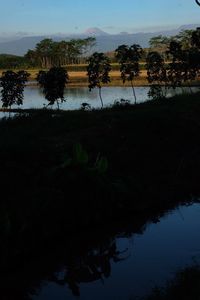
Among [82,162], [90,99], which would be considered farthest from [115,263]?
[90,99]

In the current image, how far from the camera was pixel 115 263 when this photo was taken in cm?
842

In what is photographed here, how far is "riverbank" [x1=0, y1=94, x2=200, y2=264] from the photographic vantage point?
9203 mm

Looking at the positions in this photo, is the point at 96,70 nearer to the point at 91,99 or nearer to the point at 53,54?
the point at 91,99

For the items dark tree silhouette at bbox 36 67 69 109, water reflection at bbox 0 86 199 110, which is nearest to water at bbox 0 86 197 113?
water reflection at bbox 0 86 199 110

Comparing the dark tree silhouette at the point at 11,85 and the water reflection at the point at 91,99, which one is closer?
the dark tree silhouette at the point at 11,85

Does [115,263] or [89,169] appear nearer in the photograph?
[115,263]

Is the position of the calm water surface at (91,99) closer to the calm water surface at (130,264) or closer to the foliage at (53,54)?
the calm water surface at (130,264)

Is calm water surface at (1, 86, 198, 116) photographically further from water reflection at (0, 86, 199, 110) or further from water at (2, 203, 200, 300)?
water at (2, 203, 200, 300)

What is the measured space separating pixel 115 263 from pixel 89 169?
2.40 m

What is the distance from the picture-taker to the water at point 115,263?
7.38 meters

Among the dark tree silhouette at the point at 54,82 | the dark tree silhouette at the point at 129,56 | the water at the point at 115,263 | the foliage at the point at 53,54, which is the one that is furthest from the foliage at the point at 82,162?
the foliage at the point at 53,54

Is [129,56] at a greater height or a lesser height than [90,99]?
greater

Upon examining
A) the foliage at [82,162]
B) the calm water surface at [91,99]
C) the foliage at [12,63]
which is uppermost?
the foliage at [82,162]

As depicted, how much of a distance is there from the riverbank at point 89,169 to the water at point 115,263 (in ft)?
1.72
